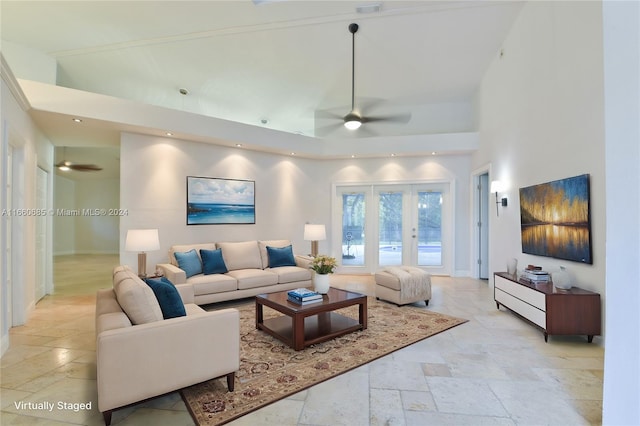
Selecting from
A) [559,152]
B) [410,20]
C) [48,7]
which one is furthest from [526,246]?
[48,7]

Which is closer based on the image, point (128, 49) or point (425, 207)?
point (128, 49)

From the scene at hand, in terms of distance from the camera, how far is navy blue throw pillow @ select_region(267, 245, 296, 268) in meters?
→ 5.32

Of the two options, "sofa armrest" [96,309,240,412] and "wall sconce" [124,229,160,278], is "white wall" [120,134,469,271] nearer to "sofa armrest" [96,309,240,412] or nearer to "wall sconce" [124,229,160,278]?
"wall sconce" [124,229,160,278]

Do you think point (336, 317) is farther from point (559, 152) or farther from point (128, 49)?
point (128, 49)

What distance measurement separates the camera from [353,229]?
718 centimetres

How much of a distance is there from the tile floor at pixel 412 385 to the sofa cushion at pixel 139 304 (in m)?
0.63

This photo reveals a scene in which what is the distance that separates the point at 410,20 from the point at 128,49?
4.44m

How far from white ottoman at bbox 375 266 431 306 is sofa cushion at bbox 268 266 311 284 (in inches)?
50.4

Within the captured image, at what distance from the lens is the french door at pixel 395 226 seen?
687 cm

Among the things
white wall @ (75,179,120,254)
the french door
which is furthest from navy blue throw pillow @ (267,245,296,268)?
white wall @ (75,179,120,254)

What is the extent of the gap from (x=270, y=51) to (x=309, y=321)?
431 cm

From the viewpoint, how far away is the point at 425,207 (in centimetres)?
696

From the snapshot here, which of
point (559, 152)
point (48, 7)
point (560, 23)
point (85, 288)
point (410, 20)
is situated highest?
point (410, 20)

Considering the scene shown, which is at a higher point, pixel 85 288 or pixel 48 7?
pixel 48 7
